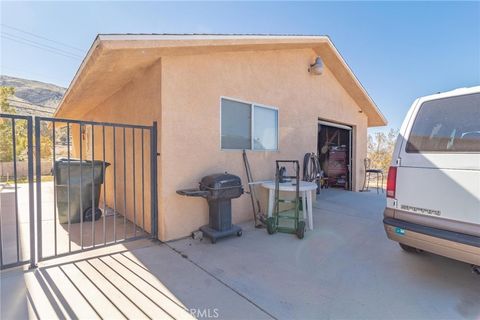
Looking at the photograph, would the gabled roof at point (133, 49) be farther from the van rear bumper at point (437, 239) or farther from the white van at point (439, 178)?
the van rear bumper at point (437, 239)

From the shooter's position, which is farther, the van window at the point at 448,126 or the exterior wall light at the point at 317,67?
the exterior wall light at the point at 317,67

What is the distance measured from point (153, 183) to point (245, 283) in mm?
2090

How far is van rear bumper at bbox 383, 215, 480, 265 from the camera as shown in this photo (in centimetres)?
197

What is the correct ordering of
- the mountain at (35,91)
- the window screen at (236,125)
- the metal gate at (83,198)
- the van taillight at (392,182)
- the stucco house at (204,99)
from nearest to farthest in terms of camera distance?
the van taillight at (392,182), the metal gate at (83,198), the stucco house at (204,99), the window screen at (236,125), the mountain at (35,91)

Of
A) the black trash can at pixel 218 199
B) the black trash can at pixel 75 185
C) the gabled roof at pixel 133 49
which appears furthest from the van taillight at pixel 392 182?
the black trash can at pixel 75 185

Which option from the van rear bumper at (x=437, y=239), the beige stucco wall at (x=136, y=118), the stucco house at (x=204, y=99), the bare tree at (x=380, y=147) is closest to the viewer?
the van rear bumper at (x=437, y=239)

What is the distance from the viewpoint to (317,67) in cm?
609

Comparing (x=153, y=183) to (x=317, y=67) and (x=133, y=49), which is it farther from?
(x=317, y=67)

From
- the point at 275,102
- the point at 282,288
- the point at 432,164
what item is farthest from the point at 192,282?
the point at 275,102

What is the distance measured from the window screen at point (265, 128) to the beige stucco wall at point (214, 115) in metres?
0.17

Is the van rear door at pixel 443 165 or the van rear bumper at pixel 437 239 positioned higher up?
the van rear door at pixel 443 165

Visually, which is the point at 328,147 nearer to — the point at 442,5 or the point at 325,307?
the point at 442,5

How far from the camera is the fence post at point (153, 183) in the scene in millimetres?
3594

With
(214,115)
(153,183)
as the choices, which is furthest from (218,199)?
(214,115)
